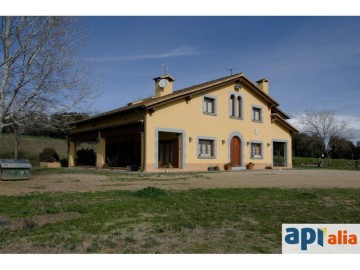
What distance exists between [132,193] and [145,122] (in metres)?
11.4

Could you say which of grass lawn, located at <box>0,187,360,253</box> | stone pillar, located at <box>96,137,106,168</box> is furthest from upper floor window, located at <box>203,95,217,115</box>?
grass lawn, located at <box>0,187,360,253</box>

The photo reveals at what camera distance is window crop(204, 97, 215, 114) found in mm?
25406

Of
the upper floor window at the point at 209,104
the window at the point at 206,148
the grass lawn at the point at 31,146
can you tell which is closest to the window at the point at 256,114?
the upper floor window at the point at 209,104

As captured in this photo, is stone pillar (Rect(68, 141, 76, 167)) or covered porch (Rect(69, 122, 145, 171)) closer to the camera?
covered porch (Rect(69, 122, 145, 171))

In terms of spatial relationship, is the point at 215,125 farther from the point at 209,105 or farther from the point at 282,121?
the point at 282,121

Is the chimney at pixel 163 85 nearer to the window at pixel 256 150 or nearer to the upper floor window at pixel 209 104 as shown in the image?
the upper floor window at pixel 209 104

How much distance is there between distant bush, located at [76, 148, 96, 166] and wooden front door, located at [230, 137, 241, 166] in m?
12.8

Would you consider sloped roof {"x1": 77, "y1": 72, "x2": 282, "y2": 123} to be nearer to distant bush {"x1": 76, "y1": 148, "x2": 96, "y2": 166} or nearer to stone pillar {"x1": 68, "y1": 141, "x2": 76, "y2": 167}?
stone pillar {"x1": 68, "y1": 141, "x2": 76, "y2": 167}

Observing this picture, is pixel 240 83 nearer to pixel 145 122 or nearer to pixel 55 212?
pixel 145 122

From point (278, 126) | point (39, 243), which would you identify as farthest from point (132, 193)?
point (278, 126)

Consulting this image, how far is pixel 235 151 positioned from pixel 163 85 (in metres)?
7.55

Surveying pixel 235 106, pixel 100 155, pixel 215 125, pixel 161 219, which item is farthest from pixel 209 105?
pixel 161 219

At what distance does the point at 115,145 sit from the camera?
2992 centimetres

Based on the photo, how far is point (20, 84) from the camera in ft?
46.6
